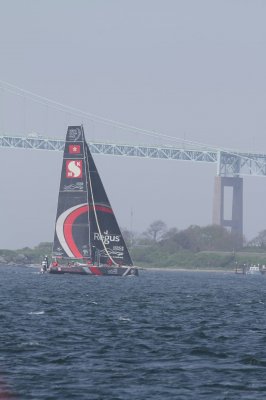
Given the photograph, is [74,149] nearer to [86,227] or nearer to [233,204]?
[86,227]

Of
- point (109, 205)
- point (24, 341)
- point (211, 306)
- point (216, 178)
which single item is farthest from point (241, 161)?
point (24, 341)

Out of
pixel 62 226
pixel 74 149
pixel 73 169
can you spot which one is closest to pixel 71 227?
pixel 62 226

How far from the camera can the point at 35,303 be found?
4962 centimetres

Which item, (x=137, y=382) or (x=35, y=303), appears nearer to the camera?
(x=137, y=382)

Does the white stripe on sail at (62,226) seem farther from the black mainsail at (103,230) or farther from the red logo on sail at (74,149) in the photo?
the red logo on sail at (74,149)

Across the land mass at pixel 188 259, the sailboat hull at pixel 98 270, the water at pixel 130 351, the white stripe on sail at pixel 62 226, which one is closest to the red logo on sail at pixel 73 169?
the white stripe on sail at pixel 62 226

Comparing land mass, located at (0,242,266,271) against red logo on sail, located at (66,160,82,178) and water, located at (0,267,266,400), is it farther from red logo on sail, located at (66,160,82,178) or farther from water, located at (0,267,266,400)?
water, located at (0,267,266,400)

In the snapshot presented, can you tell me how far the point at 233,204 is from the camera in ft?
510

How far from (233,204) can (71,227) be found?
6911 cm

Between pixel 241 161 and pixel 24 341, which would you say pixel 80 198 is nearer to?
pixel 24 341

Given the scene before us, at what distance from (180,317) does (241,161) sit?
121 metres

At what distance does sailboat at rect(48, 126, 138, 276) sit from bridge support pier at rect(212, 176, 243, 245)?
2573 inches

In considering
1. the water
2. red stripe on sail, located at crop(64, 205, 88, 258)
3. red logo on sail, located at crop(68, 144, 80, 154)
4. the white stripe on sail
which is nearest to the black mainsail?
red stripe on sail, located at crop(64, 205, 88, 258)

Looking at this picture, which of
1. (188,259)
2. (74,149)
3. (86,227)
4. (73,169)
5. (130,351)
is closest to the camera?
(130,351)
